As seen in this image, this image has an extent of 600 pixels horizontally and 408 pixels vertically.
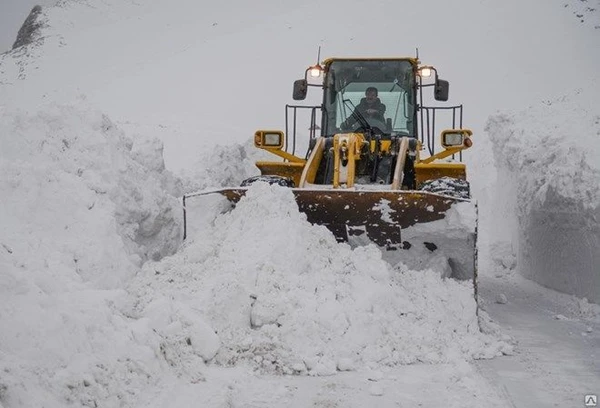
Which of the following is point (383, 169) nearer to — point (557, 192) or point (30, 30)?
point (557, 192)

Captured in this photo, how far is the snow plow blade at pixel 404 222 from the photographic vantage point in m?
5.33

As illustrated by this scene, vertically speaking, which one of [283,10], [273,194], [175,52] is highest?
[283,10]

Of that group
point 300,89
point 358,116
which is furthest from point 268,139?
point 358,116

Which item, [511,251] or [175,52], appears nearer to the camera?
[511,251]

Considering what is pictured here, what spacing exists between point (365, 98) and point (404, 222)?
2.39m

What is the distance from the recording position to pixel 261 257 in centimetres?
476

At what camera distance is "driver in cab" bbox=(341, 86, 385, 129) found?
7406 mm

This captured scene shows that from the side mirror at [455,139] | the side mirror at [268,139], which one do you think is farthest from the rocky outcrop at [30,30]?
the side mirror at [455,139]

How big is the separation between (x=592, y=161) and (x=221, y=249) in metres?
4.22

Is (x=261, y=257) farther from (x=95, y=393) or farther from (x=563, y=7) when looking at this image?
(x=563, y=7)

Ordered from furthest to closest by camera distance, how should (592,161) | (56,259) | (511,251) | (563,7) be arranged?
1. (563,7)
2. (511,251)
3. (592,161)
4. (56,259)

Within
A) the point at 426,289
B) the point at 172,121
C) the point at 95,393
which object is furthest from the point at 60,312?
the point at 172,121

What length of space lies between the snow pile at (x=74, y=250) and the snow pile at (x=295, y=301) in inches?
16.8

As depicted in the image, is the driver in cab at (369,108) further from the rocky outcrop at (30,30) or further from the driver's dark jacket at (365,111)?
the rocky outcrop at (30,30)
